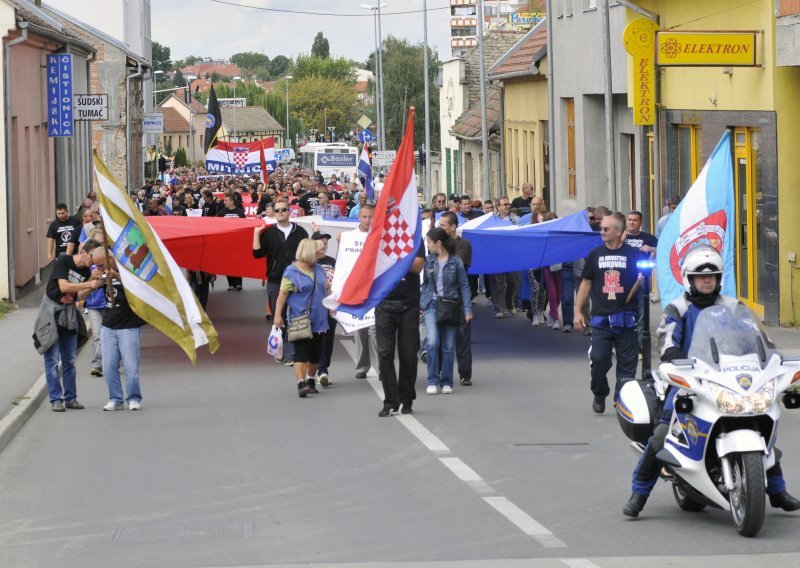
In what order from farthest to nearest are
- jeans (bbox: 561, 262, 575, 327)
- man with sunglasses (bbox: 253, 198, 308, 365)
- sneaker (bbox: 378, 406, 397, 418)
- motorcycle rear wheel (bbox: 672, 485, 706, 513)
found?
jeans (bbox: 561, 262, 575, 327), man with sunglasses (bbox: 253, 198, 308, 365), sneaker (bbox: 378, 406, 397, 418), motorcycle rear wheel (bbox: 672, 485, 706, 513)

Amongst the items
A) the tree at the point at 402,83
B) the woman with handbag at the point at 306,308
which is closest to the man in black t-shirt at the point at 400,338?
the woman with handbag at the point at 306,308

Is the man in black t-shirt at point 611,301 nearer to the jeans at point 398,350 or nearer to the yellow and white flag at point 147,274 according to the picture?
the jeans at point 398,350

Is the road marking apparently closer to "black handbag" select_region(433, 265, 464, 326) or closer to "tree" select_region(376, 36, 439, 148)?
"black handbag" select_region(433, 265, 464, 326)

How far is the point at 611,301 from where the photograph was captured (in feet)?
44.2

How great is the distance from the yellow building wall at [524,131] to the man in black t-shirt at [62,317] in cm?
2771

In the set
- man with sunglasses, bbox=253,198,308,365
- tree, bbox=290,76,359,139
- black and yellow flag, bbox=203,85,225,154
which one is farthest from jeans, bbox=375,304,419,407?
tree, bbox=290,76,359,139

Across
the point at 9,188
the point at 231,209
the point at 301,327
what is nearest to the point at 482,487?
the point at 301,327

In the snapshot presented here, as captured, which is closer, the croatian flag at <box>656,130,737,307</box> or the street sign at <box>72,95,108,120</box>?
the croatian flag at <box>656,130,737,307</box>

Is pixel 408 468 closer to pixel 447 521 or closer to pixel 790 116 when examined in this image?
pixel 447 521

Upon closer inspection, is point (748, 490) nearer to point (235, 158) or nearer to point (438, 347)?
point (438, 347)

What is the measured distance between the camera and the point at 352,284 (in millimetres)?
14602

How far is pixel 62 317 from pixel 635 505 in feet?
23.7

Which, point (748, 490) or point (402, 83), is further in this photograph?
Answer: point (402, 83)

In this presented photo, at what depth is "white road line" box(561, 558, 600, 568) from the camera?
779cm
